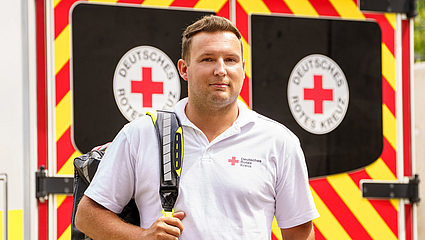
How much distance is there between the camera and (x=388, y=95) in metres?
2.78

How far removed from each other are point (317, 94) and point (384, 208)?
0.69 m

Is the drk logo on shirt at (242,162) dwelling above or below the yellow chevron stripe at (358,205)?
above

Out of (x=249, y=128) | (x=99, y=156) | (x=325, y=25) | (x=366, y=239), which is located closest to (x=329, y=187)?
(x=366, y=239)

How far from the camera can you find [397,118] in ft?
9.10

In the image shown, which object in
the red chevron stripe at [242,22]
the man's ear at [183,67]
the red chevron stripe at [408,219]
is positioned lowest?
the red chevron stripe at [408,219]

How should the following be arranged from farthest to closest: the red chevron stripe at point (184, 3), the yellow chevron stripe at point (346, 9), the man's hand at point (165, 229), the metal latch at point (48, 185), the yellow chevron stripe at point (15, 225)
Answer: the yellow chevron stripe at point (346, 9), the red chevron stripe at point (184, 3), the metal latch at point (48, 185), the yellow chevron stripe at point (15, 225), the man's hand at point (165, 229)

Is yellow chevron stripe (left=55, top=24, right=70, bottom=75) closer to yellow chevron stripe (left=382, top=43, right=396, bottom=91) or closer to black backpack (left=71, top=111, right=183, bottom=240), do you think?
black backpack (left=71, top=111, right=183, bottom=240)

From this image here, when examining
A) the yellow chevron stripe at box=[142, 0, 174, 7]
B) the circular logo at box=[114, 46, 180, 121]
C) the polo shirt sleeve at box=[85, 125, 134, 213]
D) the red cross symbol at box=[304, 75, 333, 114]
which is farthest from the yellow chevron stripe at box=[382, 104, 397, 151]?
the polo shirt sleeve at box=[85, 125, 134, 213]

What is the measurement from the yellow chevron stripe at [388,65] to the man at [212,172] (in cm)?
120

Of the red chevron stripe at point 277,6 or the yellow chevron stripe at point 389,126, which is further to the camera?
the yellow chevron stripe at point 389,126

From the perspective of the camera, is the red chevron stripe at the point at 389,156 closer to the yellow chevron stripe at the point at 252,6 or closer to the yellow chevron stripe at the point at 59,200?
the yellow chevron stripe at the point at 252,6

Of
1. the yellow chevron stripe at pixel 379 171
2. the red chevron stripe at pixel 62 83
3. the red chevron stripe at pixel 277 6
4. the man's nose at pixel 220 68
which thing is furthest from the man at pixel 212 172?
the yellow chevron stripe at pixel 379 171

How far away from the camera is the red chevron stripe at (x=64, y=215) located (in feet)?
7.59

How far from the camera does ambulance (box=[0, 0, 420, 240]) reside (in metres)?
2.28
